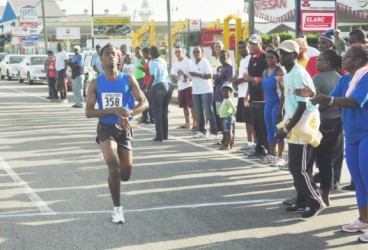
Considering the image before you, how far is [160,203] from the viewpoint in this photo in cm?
732

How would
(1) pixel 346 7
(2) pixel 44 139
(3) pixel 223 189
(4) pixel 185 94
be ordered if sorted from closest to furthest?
1. (3) pixel 223 189
2. (2) pixel 44 139
3. (4) pixel 185 94
4. (1) pixel 346 7

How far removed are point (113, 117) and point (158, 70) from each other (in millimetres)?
5917

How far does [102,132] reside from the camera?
661 cm

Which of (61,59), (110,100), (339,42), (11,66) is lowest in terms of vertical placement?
(11,66)

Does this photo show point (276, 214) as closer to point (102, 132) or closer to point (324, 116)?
point (324, 116)

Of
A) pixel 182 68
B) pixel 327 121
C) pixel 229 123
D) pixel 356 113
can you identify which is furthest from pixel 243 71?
pixel 356 113

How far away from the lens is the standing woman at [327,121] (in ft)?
23.2

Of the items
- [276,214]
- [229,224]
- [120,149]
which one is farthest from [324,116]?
[120,149]

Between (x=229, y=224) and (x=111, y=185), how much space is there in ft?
4.25

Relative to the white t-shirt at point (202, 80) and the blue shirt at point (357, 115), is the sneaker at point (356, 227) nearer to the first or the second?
the blue shirt at point (357, 115)

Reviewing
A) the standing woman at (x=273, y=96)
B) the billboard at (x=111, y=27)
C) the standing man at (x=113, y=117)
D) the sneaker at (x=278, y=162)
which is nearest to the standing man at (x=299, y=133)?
the standing man at (x=113, y=117)

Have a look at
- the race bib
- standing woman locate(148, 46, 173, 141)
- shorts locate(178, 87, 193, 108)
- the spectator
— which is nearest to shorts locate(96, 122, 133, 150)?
the race bib

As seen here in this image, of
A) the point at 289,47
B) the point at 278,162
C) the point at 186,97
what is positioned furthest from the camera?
the point at 186,97

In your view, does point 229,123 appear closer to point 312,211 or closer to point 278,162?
point 278,162
